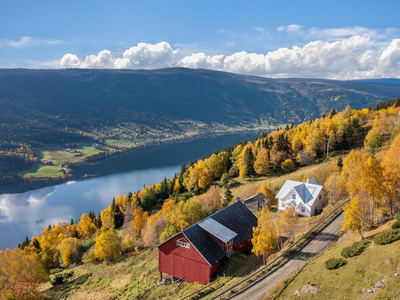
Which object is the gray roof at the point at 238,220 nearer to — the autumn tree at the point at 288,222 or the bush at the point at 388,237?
the autumn tree at the point at 288,222

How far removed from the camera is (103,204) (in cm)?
13775

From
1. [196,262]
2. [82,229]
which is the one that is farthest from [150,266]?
[82,229]

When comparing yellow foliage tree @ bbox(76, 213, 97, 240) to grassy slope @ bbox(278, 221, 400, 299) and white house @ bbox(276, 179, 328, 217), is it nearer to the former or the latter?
white house @ bbox(276, 179, 328, 217)

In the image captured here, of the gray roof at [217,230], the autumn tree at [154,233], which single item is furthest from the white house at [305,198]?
the autumn tree at [154,233]

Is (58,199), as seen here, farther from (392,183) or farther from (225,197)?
(392,183)

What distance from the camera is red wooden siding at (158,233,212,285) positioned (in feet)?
108

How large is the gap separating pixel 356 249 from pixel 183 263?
791 inches

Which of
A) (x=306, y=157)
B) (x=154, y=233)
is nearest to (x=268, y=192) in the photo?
(x=306, y=157)

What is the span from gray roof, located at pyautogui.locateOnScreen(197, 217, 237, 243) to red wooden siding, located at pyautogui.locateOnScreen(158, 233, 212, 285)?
3.31m

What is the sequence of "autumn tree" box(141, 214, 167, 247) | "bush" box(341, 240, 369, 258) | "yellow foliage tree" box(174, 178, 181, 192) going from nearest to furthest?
1. "bush" box(341, 240, 369, 258)
2. "autumn tree" box(141, 214, 167, 247)
3. "yellow foliage tree" box(174, 178, 181, 192)

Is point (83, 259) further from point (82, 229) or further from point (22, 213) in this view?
point (22, 213)

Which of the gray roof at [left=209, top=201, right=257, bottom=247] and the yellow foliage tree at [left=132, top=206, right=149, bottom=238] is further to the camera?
the yellow foliage tree at [left=132, top=206, right=149, bottom=238]

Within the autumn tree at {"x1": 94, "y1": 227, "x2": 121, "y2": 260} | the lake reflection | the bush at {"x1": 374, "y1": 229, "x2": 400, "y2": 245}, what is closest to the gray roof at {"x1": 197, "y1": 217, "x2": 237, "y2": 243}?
the bush at {"x1": 374, "y1": 229, "x2": 400, "y2": 245}

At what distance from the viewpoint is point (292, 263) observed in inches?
1179
